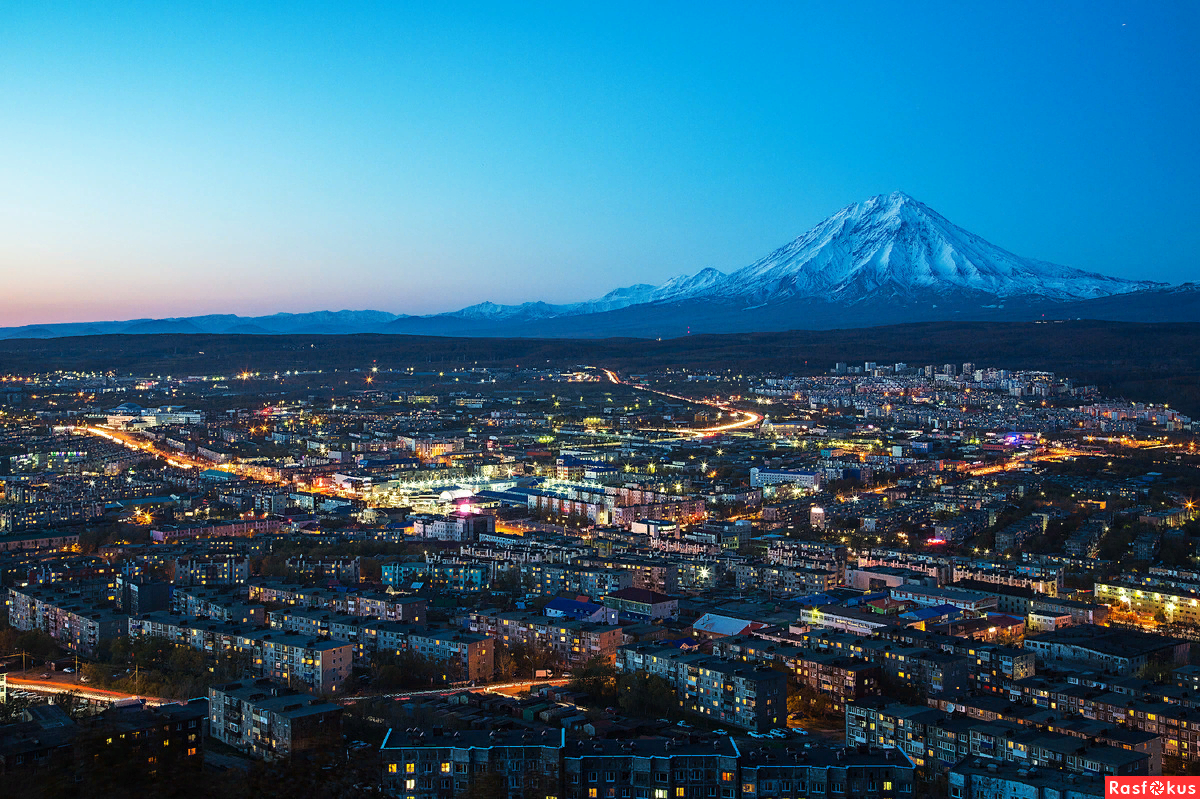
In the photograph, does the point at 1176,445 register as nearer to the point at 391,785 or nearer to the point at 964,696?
the point at 964,696

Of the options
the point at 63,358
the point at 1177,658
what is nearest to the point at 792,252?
the point at 63,358

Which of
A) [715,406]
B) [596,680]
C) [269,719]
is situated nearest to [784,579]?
[596,680]

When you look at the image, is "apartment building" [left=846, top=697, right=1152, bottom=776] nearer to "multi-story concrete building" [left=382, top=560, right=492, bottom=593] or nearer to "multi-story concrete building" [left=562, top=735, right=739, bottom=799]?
"multi-story concrete building" [left=562, top=735, right=739, bottom=799]

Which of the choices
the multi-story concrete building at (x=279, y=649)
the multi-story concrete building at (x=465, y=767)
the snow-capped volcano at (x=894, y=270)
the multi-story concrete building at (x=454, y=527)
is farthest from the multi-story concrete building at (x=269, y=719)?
the snow-capped volcano at (x=894, y=270)

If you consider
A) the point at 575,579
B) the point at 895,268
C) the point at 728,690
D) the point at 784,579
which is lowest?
the point at 784,579

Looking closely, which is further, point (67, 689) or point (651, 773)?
point (67, 689)

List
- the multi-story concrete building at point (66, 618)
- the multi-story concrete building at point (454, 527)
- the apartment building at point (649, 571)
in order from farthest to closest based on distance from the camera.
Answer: the multi-story concrete building at point (454, 527) → the apartment building at point (649, 571) → the multi-story concrete building at point (66, 618)

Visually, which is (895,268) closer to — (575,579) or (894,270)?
(894,270)

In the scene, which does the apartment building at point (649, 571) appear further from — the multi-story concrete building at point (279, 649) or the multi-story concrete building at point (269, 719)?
the multi-story concrete building at point (269, 719)
